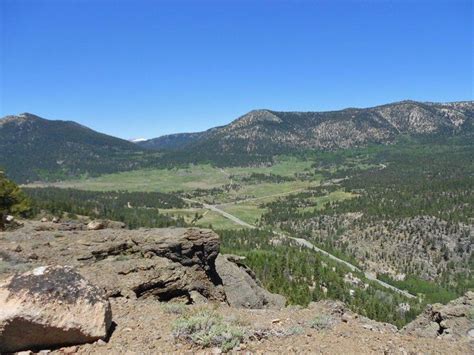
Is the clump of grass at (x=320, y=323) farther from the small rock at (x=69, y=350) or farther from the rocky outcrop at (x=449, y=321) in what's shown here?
the small rock at (x=69, y=350)

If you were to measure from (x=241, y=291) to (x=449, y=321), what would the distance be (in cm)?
2235

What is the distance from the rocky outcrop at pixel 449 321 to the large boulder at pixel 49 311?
14964 millimetres

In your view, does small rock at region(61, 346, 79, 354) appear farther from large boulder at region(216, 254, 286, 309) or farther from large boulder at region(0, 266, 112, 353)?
large boulder at region(216, 254, 286, 309)

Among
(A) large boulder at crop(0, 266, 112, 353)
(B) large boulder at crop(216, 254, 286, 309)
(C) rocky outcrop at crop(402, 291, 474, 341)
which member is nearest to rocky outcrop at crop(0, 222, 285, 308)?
(B) large boulder at crop(216, 254, 286, 309)

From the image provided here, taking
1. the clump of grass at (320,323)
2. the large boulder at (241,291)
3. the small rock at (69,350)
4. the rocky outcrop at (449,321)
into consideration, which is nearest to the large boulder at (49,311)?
the small rock at (69,350)

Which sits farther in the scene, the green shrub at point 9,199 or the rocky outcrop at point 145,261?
the green shrub at point 9,199

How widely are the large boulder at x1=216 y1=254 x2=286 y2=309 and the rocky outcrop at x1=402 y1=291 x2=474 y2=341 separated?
1799cm

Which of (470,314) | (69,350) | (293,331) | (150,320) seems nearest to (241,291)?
(470,314)

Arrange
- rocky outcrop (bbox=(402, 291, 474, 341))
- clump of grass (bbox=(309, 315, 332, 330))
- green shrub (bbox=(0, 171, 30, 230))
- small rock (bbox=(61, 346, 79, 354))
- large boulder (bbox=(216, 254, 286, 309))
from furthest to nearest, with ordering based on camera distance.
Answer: green shrub (bbox=(0, 171, 30, 230)) → large boulder (bbox=(216, 254, 286, 309)) → rocky outcrop (bbox=(402, 291, 474, 341)) → clump of grass (bbox=(309, 315, 332, 330)) → small rock (bbox=(61, 346, 79, 354))

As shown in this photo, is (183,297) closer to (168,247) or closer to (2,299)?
(168,247)

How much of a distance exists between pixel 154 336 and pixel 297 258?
501 ft

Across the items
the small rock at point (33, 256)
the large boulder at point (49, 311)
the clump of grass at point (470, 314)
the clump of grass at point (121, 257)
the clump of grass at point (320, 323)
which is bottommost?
the clump of grass at point (470, 314)

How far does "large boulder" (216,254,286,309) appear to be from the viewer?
41500mm

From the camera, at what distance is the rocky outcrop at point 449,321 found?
21772 mm
